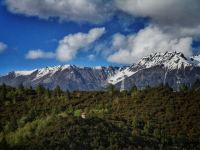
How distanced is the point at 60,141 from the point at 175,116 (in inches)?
2823

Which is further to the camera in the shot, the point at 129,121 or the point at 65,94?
the point at 65,94

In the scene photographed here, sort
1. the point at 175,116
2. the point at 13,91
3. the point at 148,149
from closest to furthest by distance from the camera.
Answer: the point at 148,149 < the point at 175,116 < the point at 13,91

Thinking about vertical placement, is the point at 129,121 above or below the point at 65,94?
below

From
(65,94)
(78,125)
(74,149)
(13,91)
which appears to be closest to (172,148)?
(78,125)

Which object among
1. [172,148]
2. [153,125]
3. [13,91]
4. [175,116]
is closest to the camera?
[172,148]

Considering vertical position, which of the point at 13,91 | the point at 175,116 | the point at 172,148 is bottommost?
the point at 172,148

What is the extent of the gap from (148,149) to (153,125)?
4247 cm

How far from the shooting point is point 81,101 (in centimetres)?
16388

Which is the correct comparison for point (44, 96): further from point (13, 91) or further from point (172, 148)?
point (172, 148)

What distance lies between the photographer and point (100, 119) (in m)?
99.9

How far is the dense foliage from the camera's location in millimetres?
81806

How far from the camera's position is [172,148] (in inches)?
4026

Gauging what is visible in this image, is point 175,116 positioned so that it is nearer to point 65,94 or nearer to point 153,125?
point 153,125

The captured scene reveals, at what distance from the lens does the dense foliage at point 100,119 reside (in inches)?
3221
